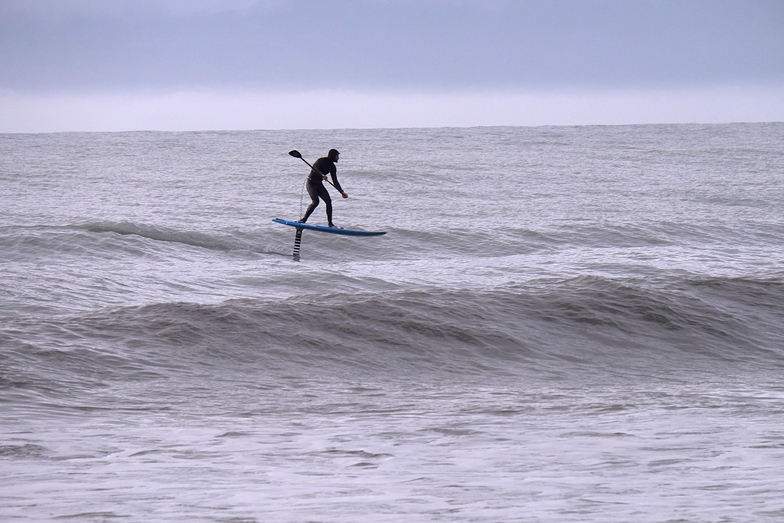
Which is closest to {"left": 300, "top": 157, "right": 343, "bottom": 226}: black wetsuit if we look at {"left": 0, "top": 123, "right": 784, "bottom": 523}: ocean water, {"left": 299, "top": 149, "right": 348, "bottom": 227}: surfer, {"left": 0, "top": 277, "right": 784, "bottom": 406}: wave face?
{"left": 299, "top": 149, "right": 348, "bottom": 227}: surfer

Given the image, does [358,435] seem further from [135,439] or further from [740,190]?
[740,190]

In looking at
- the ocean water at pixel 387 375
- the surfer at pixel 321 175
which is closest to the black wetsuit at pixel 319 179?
the surfer at pixel 321 175

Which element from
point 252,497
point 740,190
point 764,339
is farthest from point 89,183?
point 252,497

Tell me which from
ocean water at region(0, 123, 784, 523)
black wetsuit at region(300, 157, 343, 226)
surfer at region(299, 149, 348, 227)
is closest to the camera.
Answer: ocean water at region(0, 123, 784, 523)

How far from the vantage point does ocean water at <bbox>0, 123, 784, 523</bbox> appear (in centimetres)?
483

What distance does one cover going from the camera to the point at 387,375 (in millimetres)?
9352

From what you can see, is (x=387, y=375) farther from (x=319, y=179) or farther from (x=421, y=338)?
(x=319, y=179)

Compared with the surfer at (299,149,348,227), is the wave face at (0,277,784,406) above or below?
below

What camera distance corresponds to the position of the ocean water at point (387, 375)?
15.9ft

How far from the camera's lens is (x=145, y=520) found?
14.2 ft

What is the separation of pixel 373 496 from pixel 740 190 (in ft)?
128

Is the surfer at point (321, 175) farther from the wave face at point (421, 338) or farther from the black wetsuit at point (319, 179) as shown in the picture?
the wave face at point (421, 338)

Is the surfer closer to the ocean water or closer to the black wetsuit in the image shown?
the black wetsuit

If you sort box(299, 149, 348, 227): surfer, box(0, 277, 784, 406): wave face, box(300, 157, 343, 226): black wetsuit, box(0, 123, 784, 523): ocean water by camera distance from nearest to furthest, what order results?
box(0, 123, 784, 523): ocean water → box(0, 277, 784, 406): wave face → box(299, 149, 348, 227): surfer → box(300, 157, 343, 226): black wetsuit
